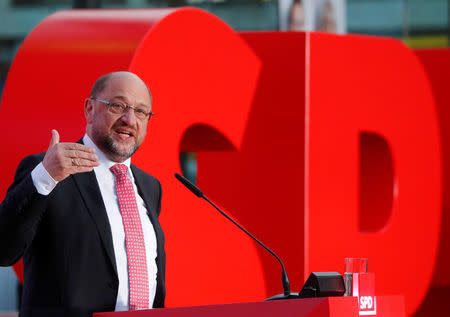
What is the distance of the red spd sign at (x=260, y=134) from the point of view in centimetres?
401

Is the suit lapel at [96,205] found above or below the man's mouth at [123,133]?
below

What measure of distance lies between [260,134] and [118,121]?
2415 mm

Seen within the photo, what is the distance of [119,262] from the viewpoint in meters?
2.78

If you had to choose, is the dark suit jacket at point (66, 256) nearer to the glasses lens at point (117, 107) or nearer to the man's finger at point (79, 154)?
the man's finger at point (79, 154)

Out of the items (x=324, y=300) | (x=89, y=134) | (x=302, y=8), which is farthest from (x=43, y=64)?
(x=302, y=8)

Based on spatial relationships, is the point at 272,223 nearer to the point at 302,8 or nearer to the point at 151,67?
the point at 151,67

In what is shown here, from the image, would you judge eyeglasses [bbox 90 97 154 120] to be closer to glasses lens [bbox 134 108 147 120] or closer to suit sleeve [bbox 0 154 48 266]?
glasses lens [bbox 134 108 147 120]

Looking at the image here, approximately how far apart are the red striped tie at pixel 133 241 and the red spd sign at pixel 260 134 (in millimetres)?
935

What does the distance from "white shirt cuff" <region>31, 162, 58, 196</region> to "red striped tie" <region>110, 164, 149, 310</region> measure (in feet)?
1.30

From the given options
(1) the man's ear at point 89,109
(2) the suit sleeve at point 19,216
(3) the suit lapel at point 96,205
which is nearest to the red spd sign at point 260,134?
(1) the man's ear at point 89,109

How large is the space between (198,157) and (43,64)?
164 cm

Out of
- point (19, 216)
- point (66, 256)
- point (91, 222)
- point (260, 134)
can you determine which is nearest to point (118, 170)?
point (91, 222)

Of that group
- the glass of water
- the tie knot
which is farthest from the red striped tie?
the glass of water

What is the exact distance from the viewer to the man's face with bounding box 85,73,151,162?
2.91 metres
